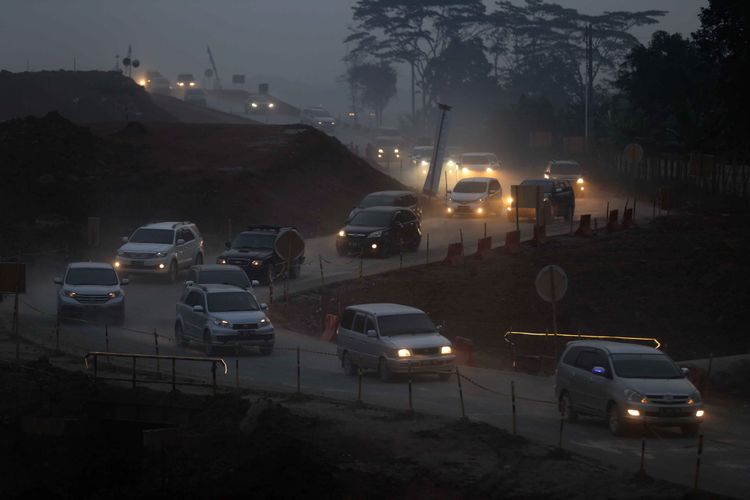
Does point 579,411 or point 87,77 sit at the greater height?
point 87,77

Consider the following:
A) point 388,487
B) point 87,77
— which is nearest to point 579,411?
point 388,487

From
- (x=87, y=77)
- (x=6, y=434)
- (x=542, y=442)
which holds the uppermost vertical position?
(x=87, y=77)

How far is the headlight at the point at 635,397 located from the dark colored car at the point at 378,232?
25038mm

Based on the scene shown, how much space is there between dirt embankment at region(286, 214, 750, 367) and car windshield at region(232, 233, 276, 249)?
9.25 ft

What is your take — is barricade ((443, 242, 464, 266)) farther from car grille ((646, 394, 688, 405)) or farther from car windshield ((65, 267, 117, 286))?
car grille ((646, 394, 688, 405))

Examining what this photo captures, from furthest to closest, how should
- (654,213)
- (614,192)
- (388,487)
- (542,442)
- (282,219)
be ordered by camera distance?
(614,192) → (282,219) → (654,213) → (542,442) → (388,487)

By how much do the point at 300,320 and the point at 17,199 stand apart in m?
23.1

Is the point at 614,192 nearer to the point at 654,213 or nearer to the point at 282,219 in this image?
the point at 654,213

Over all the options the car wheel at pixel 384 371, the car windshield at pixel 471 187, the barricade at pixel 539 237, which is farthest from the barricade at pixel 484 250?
the car wheel at pixel 384 371

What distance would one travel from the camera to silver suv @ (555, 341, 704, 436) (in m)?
19.3

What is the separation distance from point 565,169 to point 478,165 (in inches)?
372

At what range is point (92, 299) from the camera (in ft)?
107

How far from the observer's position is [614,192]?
71.6 meters

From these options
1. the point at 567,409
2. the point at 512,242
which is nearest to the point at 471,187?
the point at 512,242
